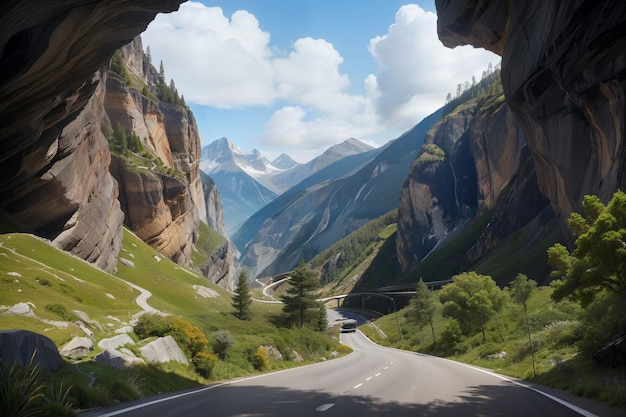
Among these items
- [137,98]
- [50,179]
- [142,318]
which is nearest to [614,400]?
[142,318]

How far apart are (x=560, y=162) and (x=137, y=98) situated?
103m

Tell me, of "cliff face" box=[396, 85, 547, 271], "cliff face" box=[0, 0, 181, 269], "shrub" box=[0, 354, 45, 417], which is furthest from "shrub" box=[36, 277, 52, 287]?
"cliff face" box=[396, 85, 547, 271]

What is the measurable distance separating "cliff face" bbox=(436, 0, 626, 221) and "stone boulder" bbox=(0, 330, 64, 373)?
1196 inches

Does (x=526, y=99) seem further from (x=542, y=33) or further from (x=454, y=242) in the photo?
(x=454, y=242)

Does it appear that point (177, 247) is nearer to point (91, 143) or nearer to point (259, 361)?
point (91, 143)

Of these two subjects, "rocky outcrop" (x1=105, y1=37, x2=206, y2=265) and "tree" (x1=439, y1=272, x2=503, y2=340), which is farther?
"rocky outcrop" (x1=105, y1=37, x2=206, y2=265)

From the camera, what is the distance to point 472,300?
45.2 m

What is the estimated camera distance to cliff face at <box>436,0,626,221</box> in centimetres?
2578

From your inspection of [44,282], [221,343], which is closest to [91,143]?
[44,282]

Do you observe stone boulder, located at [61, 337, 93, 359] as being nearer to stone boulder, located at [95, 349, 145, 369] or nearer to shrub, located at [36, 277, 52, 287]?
stone boulder, located at [95, 349, 145, 369]

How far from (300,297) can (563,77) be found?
146 ft

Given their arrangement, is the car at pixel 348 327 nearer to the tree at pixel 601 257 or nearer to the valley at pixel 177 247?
the valley at pixel 177 247

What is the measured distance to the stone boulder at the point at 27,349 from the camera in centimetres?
1104

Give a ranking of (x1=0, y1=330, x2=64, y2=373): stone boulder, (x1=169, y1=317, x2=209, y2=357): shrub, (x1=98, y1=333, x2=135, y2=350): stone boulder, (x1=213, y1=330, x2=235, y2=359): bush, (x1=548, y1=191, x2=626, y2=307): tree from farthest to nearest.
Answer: (x1=213, y1=330, x2=235, y2=359): bush → (x1=169, y1=317, x2=209, y2=357): shrub → (x1=98, y1=333, x2=135, y2=350): stone boulder → (x1=548, y1=191, x2=626, y2=307): tree → (x1=0, y1=330, x2=64, y2=373): stone boulder
